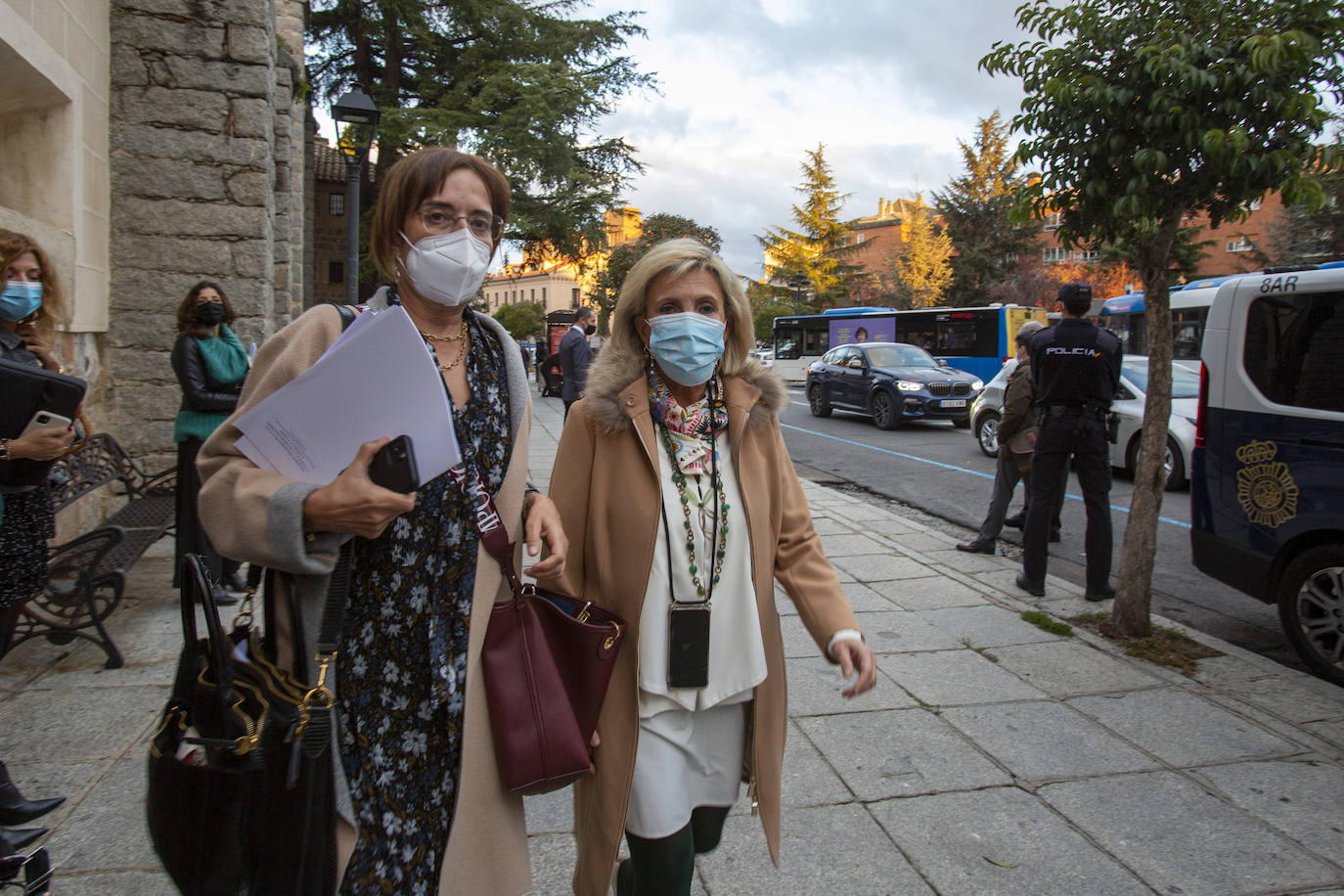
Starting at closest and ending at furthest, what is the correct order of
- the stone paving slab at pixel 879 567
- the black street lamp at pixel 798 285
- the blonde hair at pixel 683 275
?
the blonde hair at pixel 683 275 → the stone paving slab at pixel 879 567 → the black street lamp at pixel 798 285

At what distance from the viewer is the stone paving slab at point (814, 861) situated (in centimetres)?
259

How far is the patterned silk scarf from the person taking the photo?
2.02m

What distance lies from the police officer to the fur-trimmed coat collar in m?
4.24

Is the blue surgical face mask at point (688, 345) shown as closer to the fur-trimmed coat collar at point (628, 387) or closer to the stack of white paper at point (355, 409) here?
the fur-trimmed coat collar at point (628, 387)

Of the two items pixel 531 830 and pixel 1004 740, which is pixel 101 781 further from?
pixel 1004 740

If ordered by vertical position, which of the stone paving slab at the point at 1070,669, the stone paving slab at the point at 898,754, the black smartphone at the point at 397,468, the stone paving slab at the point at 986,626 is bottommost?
the stone paving slab at the point at 898,754

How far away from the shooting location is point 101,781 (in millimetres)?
3023

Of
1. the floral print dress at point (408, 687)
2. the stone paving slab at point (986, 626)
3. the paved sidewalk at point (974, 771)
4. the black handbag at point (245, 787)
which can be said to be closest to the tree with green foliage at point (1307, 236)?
the stone paving slab at point (986, 626)

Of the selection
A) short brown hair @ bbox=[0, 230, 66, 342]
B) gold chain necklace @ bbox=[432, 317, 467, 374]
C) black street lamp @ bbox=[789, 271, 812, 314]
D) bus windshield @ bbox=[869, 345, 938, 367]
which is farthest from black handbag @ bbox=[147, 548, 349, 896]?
black street lamp @ bbox=[789, 271, 812, 314]

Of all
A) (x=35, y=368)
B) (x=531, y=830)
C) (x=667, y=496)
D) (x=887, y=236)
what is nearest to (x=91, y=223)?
(x=35, y=368)

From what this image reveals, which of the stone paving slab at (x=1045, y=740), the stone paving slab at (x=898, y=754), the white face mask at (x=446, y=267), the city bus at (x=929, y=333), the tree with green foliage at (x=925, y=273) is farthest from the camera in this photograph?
the tree with green foliage at (x=925, y=273)

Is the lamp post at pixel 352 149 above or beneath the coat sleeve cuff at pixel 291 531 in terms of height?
above

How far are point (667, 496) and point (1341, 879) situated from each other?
8.24 ft

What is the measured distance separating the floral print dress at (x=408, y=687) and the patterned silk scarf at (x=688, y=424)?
58cm
